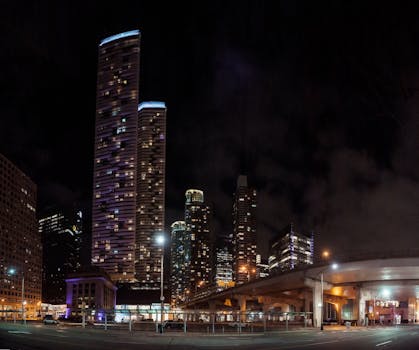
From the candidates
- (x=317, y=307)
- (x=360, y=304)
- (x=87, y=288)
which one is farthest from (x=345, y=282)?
(x=87, y=288)

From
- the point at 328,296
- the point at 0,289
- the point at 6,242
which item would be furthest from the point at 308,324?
the point at 6,242

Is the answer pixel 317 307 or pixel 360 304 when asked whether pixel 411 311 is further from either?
pixel 317 307

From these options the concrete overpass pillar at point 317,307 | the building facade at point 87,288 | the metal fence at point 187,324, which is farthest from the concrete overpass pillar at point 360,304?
the building facade at point 87,288

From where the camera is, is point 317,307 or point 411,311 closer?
point 317,307

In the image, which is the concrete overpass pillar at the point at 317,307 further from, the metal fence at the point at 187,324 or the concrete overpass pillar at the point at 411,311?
the concrete overpass pillar at the point at 411,311

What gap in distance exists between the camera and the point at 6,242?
19412 cm

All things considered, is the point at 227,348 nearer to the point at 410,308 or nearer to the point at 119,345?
the point at 119,345

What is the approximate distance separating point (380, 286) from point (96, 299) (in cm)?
8942

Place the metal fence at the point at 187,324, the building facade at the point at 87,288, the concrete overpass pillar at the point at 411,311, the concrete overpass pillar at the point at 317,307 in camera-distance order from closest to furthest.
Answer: the metal fence at the point at 187,324, the concrete overpass pillar at the point at 317,307, the building facade at the point at 87,288, the concrete overpass pillar at the point at 411,311

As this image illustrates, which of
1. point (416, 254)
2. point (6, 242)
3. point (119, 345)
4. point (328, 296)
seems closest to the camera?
point (119, 345)

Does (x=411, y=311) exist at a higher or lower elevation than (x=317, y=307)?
lower

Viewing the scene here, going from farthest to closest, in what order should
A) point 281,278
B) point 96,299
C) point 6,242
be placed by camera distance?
1. point 6,242
2. point 96,299
3. point 281,278

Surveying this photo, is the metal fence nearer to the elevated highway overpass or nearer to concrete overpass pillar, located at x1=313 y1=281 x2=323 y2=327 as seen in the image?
concrete overpass pillar, located at x1=313 y1=281 x2=323 y2=327

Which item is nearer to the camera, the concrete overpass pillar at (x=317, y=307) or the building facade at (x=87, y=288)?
the concrete overpass pillar at (x=317, y=307)
